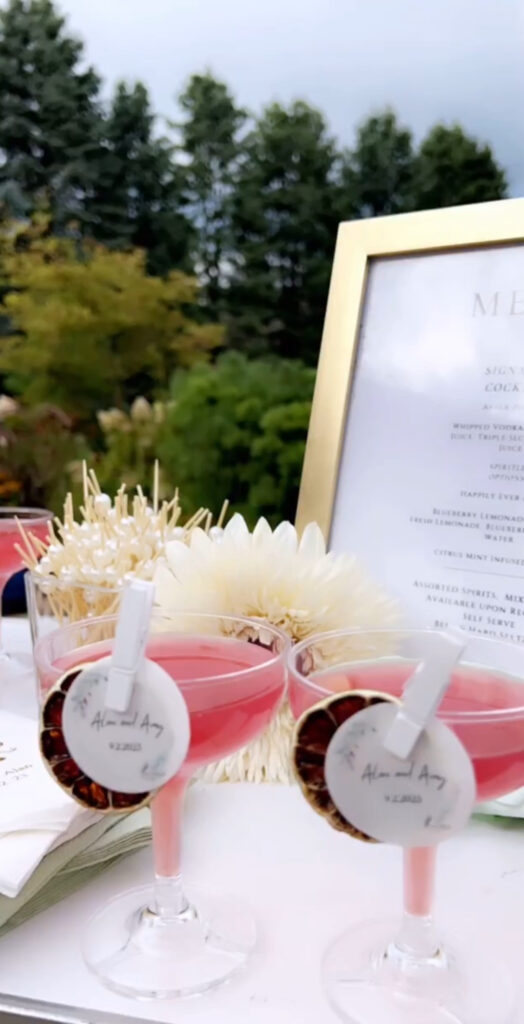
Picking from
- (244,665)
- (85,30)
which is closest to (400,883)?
(244,665)

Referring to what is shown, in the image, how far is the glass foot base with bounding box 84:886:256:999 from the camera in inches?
17.8

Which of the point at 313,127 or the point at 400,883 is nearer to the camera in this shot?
the point at 400,883

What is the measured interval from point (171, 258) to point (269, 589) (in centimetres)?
90

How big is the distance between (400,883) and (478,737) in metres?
0.20

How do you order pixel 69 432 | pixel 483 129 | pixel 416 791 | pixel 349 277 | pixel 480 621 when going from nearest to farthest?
1. pixel 416 791
2. pixel 480 621
3. pixel 349 277
4. pixel 483 129
5. pixel 69 432

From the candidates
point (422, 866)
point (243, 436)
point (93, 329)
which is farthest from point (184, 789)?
point (93, 329)

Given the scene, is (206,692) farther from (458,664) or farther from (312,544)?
(312,544)

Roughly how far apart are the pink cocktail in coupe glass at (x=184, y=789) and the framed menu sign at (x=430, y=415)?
0.97ft

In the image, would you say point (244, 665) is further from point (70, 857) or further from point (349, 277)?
point (349, 277)

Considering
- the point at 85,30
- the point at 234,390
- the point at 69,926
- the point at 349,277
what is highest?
the point at 85,30

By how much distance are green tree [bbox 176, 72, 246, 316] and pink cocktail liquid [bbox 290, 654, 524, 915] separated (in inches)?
39.8

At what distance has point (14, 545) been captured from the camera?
0.89 meters

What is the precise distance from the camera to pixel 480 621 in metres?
0.75

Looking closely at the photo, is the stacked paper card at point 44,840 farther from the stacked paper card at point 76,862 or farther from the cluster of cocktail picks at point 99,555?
the cluster of cocktail picks at point 99,555
